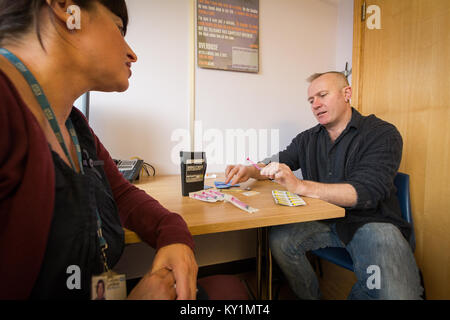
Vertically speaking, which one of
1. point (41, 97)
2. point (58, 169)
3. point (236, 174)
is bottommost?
point (236, 174)

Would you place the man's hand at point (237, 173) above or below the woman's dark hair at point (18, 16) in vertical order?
below

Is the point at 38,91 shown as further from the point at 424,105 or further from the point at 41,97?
the point at 424,105

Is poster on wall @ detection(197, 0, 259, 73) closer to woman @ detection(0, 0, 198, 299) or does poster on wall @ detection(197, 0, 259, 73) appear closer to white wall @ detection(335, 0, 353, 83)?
white wall @ detection(335, 0, 353, 83)

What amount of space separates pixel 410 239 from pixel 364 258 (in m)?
0.29

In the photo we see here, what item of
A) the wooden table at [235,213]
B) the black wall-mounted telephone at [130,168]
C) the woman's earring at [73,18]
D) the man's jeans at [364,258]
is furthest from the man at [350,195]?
the woman's earring at [73,18]

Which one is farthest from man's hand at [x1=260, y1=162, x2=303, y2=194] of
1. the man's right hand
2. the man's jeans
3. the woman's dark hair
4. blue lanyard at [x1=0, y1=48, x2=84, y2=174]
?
the woman's dark hair

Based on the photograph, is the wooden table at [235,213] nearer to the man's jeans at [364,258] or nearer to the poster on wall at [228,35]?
the man's jeans at [364,258]

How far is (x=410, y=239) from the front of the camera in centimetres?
97

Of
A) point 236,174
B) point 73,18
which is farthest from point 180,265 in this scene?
point 236,174

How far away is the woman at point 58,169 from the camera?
34 centimetres

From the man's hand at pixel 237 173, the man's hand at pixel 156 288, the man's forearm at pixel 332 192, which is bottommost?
the man's hand at pixel 156 288
